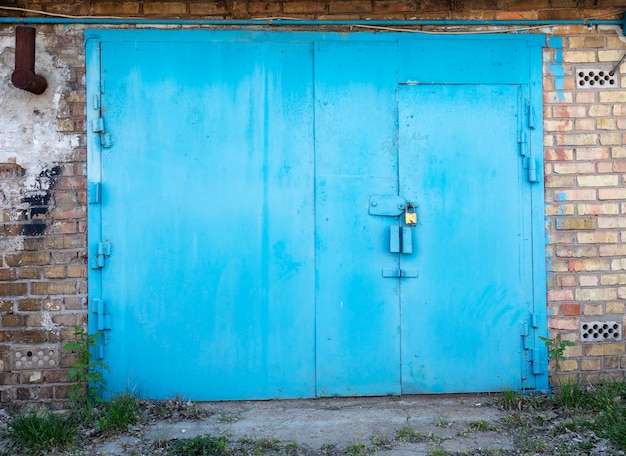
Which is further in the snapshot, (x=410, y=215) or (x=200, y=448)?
(x=410, y=215)

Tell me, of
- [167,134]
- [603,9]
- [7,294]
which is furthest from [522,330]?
[7,294]

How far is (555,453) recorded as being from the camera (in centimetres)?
329

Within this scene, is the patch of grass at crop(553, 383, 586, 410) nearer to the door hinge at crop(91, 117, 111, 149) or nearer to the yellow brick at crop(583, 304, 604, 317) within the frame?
the yellow brick at crop(583, 304, 604, 317)

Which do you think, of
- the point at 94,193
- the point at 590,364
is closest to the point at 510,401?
the point at 590,364

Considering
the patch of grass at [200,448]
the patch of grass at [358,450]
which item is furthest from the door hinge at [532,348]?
the patch of grass at [200,448]

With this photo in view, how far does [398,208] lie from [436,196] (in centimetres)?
28

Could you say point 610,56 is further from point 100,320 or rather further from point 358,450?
point 100,320

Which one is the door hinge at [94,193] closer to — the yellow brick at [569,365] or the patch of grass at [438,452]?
the patch of grass at [438,452]

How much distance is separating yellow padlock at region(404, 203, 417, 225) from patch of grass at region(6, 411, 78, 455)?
248 cm

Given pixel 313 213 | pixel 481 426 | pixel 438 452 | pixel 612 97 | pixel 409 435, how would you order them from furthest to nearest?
pixel 612 97, pixel 313 213, pixel 481 426, pixel 409 435, pixel 438 452

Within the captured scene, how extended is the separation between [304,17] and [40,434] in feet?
10.2

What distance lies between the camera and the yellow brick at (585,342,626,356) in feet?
13.6

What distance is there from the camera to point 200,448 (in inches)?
130

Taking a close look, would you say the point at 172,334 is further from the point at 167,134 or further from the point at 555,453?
the point at 555,453
